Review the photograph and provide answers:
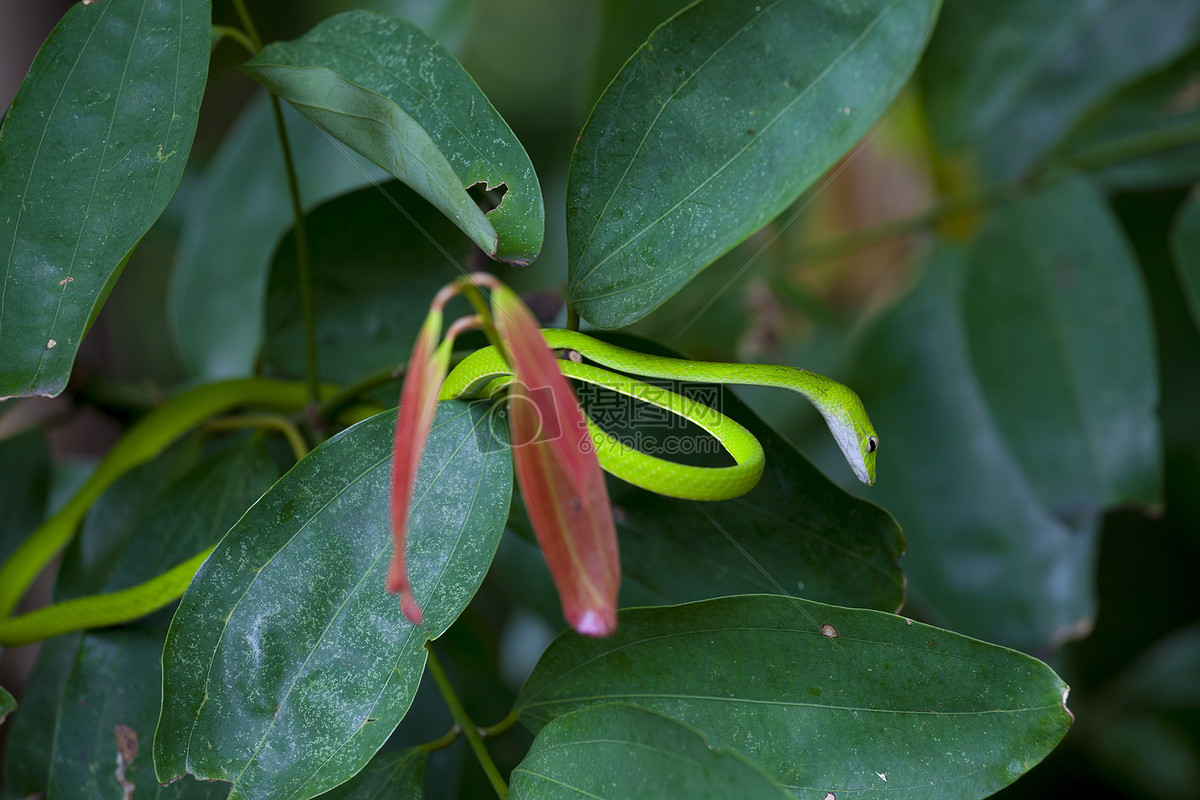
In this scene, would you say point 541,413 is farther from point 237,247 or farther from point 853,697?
point 237,247

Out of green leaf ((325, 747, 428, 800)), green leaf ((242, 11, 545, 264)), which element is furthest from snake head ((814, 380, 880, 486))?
green leaf ((325, 747, 428, 800))

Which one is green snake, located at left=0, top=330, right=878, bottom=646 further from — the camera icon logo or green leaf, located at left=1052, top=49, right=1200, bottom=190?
green leaf, located at left=1052, top=49, right=1200, bottom=190

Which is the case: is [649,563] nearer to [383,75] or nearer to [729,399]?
[729,399]

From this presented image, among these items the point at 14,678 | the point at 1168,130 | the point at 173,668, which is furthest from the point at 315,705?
the point at 1168,130

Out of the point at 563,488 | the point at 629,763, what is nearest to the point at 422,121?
the point at 563,488

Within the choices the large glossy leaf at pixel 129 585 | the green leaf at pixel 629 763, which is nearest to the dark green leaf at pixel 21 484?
the large glossy leaf at pixel 129 585

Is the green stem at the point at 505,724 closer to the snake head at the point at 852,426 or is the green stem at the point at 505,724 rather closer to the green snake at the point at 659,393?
the green snake at the point at 659,393
